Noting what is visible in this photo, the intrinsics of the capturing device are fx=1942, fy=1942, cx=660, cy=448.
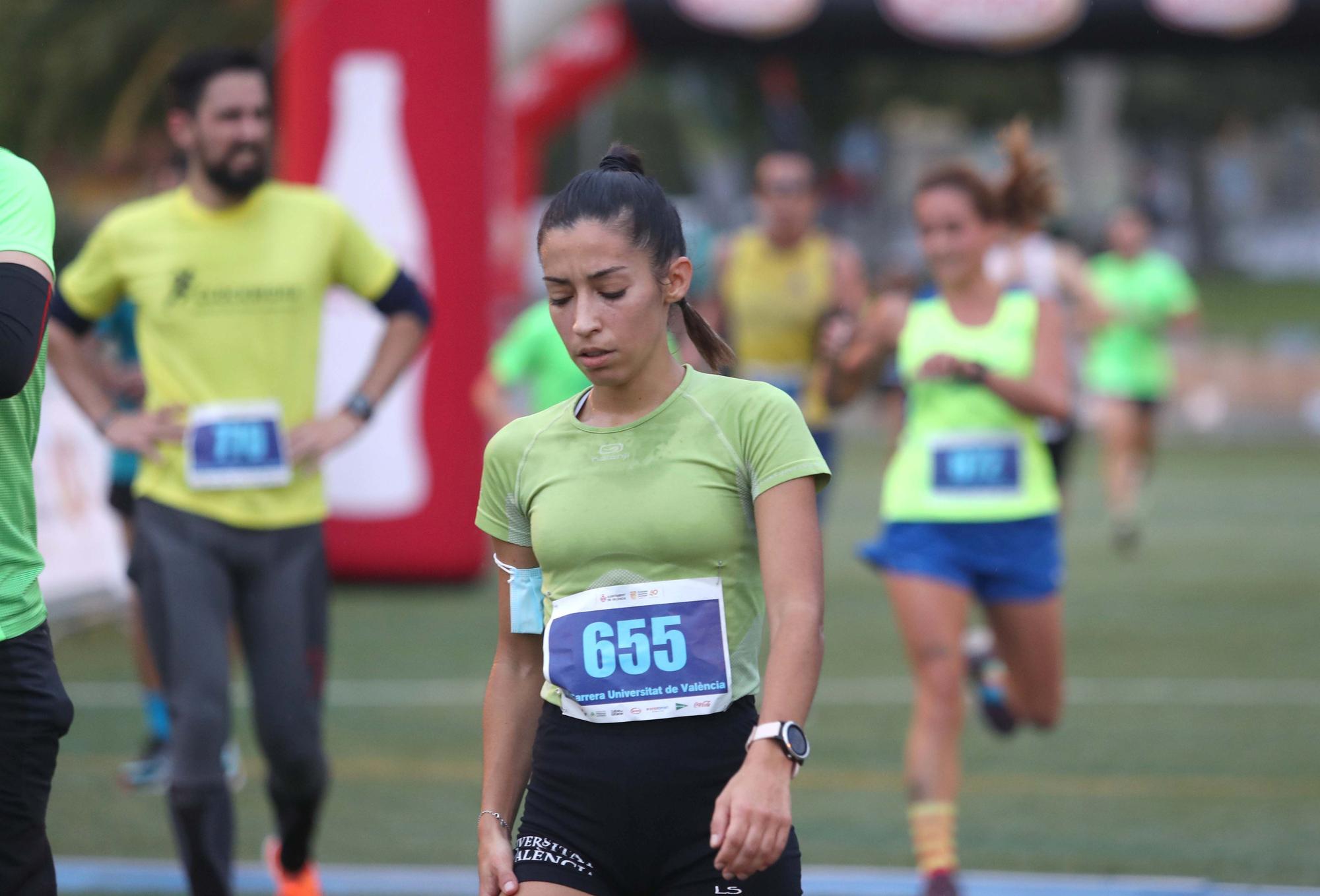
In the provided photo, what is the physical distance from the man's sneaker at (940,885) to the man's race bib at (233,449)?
216 centimetres

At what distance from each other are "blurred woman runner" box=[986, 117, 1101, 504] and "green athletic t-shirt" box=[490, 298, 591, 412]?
2.05 meters

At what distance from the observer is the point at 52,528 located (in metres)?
11.1

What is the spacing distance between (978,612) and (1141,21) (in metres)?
7.85

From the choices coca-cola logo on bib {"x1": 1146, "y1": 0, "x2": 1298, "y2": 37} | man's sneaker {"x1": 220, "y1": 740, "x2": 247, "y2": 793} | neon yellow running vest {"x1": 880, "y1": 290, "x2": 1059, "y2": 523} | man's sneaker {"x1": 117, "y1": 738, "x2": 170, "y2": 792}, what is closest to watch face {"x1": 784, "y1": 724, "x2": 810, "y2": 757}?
neon yellow running vest {"x1": 880, "y1": 290, "x2": 1059, "y2": 523}

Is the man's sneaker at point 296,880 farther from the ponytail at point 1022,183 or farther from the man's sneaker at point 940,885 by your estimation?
the ponytail at point 1022,183

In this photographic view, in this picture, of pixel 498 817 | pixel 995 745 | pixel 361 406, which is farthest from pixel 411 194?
pixel 498 817

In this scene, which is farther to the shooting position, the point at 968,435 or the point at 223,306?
the point at 968,435

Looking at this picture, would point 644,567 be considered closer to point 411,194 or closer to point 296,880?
point 296,880

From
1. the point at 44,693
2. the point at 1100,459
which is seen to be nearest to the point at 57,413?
the point at 44,693

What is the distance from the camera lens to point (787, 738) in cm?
302

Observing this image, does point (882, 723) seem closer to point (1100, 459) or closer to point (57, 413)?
point (57, 413)

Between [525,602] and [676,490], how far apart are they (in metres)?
0.38

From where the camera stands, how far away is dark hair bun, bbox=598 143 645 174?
133 inches

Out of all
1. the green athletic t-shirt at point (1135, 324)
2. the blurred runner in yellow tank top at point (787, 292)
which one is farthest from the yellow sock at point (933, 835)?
the green athletic t-shirt at point (1135, 324)
